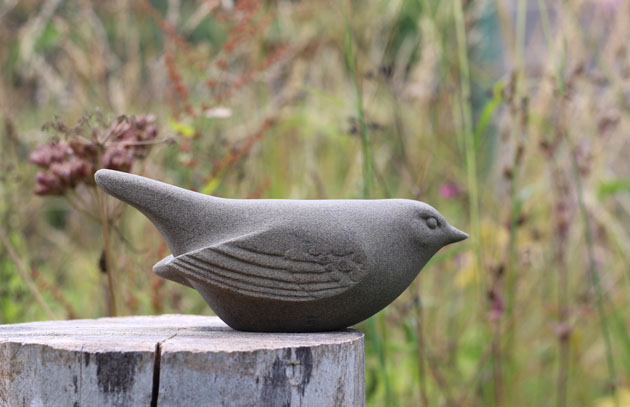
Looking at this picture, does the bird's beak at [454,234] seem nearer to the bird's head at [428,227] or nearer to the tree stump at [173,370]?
the bird's head at [428,227]

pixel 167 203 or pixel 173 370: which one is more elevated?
pixel 167 203

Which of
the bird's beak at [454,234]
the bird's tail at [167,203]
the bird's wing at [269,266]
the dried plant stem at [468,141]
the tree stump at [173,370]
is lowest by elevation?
the tree stump at [173,370]

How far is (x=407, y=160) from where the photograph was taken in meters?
2.14

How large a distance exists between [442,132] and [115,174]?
4.95 ft

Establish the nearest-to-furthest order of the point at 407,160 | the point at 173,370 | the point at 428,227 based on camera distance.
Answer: the point at 173,370, the point at 428,227, the point at 407,160

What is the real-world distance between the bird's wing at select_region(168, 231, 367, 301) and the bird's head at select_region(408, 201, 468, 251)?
0.60 ft

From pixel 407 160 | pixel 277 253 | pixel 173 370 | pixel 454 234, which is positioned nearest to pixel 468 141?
pixel 407 160

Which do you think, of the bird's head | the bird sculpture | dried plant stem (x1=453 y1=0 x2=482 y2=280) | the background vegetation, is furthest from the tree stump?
dried plant stem (x1=453 y1=0 x2=482 y2=280)

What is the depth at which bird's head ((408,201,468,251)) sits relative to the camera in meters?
1.31

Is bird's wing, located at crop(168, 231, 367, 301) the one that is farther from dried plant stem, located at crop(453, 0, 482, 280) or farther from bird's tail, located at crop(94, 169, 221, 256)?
dried plant stem, located at crop(453, 0, 482, 280)

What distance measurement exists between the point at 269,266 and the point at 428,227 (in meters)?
0.31

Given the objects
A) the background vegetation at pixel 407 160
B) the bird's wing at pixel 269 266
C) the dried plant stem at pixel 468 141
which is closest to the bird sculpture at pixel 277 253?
A: the bird's wing at pixel 269 266

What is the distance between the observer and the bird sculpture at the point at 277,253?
1.21 m

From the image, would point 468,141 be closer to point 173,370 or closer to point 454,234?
point 454,234
